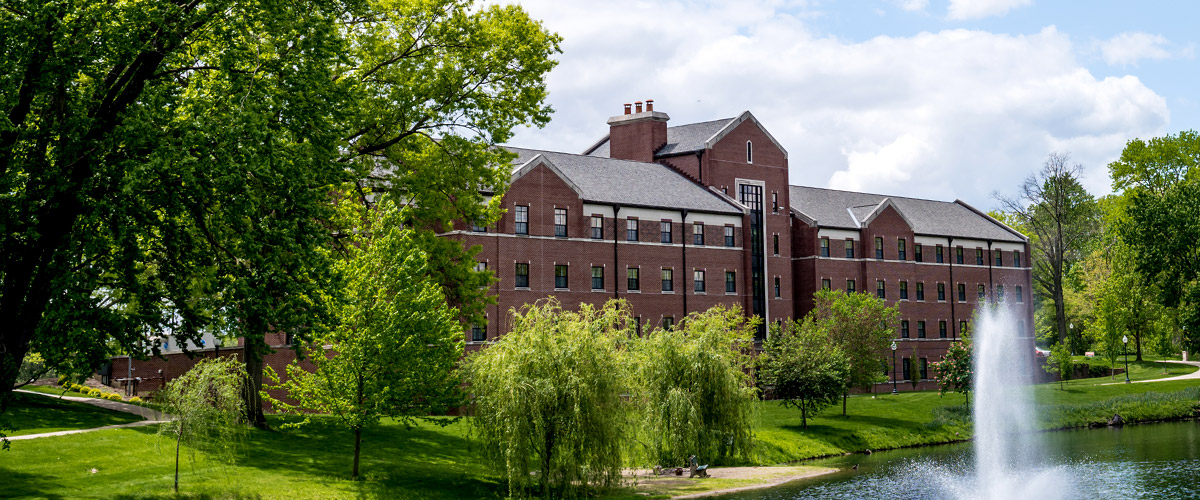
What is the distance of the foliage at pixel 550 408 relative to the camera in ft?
107

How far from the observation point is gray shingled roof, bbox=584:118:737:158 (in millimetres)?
75250

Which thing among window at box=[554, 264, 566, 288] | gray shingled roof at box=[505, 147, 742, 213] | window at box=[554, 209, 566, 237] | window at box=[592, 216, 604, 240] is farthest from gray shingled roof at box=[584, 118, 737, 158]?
window at box=[554, 264, 566, 288]

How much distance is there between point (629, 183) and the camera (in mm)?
69062

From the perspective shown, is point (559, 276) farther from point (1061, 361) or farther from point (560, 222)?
point (1061, 361)

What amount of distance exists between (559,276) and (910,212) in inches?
1595

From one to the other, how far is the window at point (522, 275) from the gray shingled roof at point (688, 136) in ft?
61.8

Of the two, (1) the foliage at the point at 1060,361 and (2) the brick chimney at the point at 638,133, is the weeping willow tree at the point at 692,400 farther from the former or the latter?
(1) the foliage at the point at 1060,361

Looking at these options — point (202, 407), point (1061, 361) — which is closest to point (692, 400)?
point (202, 407)

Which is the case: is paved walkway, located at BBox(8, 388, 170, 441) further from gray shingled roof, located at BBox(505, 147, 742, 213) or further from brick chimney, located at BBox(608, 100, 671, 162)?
brick chimney, located at BBox(608, 100, 671, 162)

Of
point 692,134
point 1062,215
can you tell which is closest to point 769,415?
point 692,134

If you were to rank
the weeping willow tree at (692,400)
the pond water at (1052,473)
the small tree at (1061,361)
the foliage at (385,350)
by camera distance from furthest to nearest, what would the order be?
1. the small tree at (1061,361)
2. the weeping willow tree at (692,400)
3. the pond water at (1052,473)
4. the foliage at (385,350)

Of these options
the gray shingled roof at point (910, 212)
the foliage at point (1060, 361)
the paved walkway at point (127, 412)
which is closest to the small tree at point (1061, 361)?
the foliage at point (1060, 361)

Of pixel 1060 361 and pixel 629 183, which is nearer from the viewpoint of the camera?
pixel 629 183

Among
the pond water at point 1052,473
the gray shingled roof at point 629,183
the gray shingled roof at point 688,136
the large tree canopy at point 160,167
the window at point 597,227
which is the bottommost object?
the pond water at point 1052,473
